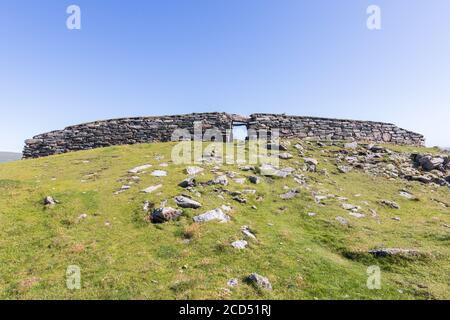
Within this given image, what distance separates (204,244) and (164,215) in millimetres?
3291

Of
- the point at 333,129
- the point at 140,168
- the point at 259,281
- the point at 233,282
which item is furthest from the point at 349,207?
the point at 333,129

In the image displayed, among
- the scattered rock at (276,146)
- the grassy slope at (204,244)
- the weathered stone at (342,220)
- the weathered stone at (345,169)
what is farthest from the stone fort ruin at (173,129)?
the weathered stone at (342,220)

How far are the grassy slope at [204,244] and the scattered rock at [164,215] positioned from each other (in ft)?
1.67

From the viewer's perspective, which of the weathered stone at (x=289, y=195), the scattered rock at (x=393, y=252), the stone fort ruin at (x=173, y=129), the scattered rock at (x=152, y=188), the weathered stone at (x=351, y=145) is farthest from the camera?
the stone fort ruin at (x=173, y=129)

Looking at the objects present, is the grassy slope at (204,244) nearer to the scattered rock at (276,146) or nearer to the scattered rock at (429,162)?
the scattered rock at (429,162)

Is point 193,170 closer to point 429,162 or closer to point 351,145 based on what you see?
point 351,145

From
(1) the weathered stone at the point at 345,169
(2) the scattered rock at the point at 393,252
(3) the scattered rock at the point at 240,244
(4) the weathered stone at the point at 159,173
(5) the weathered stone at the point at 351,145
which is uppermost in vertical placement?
(5) the weathered stone at the point at 351,145

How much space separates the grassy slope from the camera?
1091 centimetres

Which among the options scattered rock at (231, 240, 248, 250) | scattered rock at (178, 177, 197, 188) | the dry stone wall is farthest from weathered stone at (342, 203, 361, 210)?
the dry stone wall

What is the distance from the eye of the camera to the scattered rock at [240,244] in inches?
539

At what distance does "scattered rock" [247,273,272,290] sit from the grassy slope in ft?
0.87
